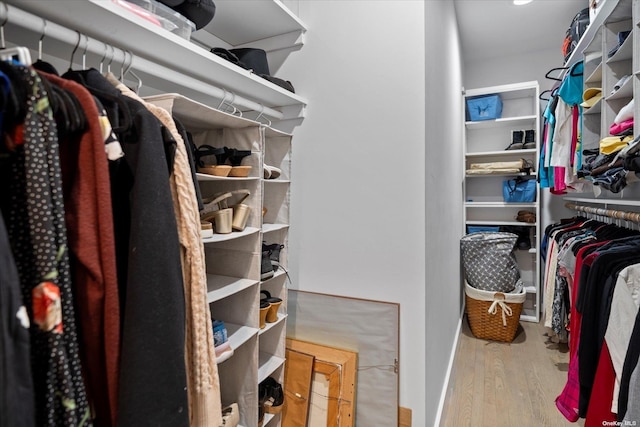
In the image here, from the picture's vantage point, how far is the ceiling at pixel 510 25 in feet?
8.62

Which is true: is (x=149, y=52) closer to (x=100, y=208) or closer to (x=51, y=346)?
(x=100, y=208)

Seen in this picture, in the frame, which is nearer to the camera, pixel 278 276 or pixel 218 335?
pixel 218 335

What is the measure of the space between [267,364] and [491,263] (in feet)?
7.07

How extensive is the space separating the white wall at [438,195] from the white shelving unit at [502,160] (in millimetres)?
1099

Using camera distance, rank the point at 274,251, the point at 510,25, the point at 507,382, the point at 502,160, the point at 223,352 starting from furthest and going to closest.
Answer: the point at 502,160 → the point at 510,25 → the point at 507,382 → the point at 274,251 → the point at 223,352

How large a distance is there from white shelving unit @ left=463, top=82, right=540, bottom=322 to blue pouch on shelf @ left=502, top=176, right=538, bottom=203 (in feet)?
0.16

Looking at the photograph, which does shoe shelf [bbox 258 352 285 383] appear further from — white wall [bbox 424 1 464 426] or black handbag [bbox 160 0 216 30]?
black handbag [bbox 160 0 216 30]

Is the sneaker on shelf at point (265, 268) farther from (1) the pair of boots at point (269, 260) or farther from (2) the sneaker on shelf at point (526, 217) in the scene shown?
(2) the sneaker on shelf at point (526, 217)

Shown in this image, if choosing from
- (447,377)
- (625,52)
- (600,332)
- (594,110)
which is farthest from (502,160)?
(600,332)

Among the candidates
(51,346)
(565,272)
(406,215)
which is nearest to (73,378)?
(51,346)

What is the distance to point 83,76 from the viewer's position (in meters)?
0.78

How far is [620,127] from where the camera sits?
1392mm

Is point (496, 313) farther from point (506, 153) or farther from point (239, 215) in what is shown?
point (239, 215)

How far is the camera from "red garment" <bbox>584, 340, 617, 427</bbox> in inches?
42.7
